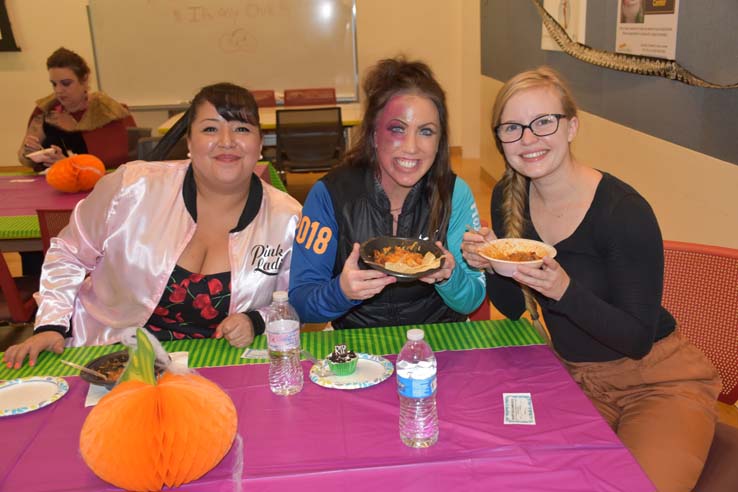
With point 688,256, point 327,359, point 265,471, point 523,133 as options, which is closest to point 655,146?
point 688,256

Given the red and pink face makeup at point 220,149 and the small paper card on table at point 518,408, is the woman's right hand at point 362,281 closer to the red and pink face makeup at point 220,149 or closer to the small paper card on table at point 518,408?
the small paper card on table at point 518,408

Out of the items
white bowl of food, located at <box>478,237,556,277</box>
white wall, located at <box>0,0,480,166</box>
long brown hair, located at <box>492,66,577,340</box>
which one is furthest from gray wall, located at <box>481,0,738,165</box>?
white wall, located at <box>0,0,480,166</box>

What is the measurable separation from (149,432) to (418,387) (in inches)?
21.5

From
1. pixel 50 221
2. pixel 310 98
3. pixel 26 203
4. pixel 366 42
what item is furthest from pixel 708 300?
pixel 366 42

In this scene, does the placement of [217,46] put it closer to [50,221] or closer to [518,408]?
[50,221]

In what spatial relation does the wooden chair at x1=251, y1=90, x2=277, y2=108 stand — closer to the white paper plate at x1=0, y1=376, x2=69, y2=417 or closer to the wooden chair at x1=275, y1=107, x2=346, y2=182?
the wooden chair at x1=275, y1=107, x2=346, y2=182

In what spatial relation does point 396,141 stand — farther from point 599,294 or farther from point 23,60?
point 23,60

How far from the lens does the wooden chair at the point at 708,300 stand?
6.38 ft

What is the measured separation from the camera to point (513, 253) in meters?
1.76

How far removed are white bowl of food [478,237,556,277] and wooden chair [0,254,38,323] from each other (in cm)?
219

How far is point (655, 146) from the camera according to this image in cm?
351

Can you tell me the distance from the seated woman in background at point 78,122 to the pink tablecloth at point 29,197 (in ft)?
1.30

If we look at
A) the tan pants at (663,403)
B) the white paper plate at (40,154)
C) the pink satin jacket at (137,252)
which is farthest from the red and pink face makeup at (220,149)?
the white paper plate at (40,154)

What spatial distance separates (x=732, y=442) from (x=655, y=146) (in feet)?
7.09
